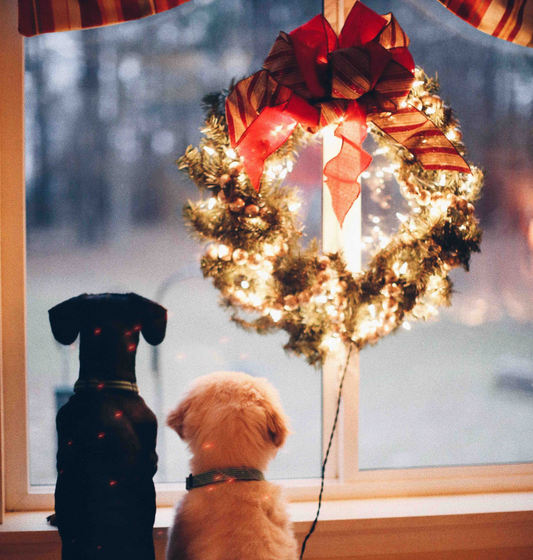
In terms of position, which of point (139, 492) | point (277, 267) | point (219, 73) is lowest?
point (139, 492)

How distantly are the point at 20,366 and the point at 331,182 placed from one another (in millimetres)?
1175

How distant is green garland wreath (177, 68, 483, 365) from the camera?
47.9 inches

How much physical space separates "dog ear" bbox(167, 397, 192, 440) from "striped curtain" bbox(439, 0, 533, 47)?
4.77ft

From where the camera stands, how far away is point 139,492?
42.9 inches

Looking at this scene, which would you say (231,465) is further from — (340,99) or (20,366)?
(340,99)

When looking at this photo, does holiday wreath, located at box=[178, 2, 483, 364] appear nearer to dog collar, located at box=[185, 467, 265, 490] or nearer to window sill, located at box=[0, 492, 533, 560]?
dog collar, located at box=[185, 467, 265, 490]

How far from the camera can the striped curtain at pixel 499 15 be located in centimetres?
137

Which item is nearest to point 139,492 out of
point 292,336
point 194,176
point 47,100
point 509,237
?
point 292,336

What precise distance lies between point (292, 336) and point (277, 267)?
0.22 metres

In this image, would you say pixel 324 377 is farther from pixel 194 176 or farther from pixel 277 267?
pixel 194 176

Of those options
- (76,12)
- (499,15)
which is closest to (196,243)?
(76,12)

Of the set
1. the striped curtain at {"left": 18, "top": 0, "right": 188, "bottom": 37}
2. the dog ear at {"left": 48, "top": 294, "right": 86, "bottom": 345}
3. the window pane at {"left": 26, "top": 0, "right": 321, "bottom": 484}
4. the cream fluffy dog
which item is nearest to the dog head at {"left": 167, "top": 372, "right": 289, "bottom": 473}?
the cream fluffy dog

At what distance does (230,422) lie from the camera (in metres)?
1.04

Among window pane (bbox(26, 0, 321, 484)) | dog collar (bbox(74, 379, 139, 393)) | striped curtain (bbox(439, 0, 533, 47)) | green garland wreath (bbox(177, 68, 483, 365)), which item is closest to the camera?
dog collar (bbox(74, 379, 139, 393))
